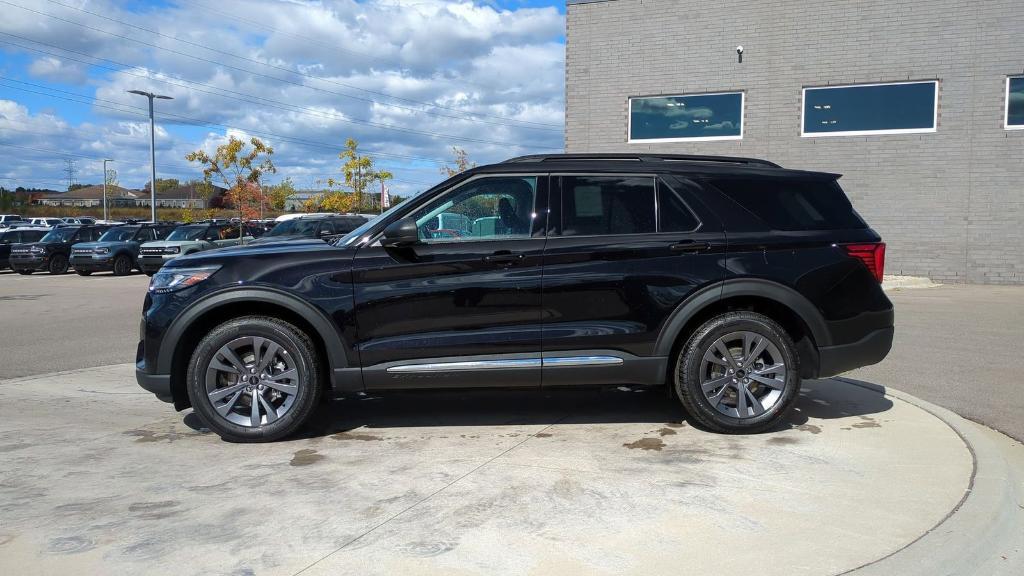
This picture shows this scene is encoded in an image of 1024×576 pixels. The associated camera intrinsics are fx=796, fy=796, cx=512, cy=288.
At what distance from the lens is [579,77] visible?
752 inches

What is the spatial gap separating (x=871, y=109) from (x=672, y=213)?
14.1 m

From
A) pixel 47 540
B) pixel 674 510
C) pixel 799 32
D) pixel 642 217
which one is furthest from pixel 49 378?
pixel 799 32

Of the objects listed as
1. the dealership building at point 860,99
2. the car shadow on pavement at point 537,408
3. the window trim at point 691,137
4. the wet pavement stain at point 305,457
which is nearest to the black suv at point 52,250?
the dealership building at point 860,99

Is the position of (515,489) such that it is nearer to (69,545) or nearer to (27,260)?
(69,545)

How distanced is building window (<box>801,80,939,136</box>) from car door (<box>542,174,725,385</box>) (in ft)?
45.3

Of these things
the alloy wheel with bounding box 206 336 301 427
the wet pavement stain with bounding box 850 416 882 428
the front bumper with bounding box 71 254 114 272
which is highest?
the front bumper with bounding box 71 254 114 272

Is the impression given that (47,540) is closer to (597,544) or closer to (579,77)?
(597,544)

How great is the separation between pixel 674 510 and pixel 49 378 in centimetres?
641

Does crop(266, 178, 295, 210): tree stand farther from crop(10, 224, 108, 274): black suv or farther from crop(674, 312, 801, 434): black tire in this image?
crop(674, 312, 801, 434): black tire

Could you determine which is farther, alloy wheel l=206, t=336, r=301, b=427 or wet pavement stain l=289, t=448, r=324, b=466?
alloy wheel l=206, t=336, r=301, b=427

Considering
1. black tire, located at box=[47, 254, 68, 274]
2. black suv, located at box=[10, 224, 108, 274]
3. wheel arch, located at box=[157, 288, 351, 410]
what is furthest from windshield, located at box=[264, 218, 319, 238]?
wheel arch, located at box=[157, 288, 351, 410]

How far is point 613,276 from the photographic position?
5258 millimetres

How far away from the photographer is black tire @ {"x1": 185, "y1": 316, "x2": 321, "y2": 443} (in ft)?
16.9

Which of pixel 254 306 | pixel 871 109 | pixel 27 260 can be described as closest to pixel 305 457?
pixel 254 306
